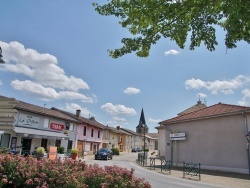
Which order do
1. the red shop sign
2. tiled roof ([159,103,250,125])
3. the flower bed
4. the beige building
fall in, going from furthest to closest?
the red shop sign, tiled roof ([159,103,250,125]), the beige building, the flower bed

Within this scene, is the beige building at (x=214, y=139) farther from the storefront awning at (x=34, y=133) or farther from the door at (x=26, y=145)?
the door at (x=26, y=145)

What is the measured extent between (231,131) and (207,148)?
3.19 metres

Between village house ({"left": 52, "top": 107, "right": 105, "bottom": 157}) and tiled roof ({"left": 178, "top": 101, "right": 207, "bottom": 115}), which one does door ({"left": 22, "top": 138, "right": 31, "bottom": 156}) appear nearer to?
village house ({"left": 52, "top": 107, "right": 105, "bottom": 157})

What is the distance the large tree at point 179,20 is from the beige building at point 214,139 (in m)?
16.6

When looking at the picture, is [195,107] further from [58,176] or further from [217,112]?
[58,176]

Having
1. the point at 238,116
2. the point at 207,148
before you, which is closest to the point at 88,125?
the point at 207,148

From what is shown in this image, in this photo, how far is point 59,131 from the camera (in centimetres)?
3569

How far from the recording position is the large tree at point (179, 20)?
5.17 metres

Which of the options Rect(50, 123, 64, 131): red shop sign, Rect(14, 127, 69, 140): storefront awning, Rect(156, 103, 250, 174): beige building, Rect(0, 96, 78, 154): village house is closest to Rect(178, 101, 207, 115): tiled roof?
Rect(156, 103, 250, 174): beige building

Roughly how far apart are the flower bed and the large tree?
10.6 ft

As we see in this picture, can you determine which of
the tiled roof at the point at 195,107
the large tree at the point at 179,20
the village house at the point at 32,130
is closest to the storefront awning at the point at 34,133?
the village house at the point at 32,130

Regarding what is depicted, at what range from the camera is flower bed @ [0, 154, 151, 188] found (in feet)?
16.8

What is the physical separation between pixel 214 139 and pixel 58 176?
2047 centimetres

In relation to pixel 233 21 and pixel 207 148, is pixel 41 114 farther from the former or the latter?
pixel 233 21
